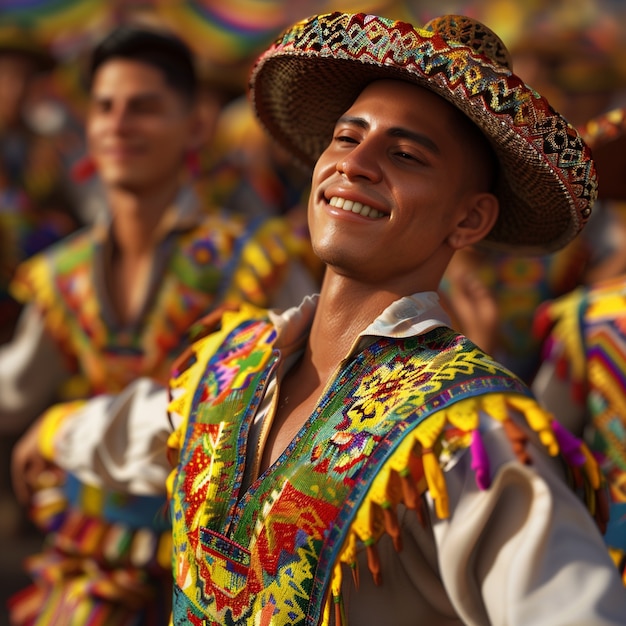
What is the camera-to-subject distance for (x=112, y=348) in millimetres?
3742

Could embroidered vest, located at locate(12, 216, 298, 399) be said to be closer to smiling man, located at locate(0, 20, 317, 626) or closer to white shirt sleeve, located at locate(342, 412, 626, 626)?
smiling man, located at locate(0, 20, 317, 626)

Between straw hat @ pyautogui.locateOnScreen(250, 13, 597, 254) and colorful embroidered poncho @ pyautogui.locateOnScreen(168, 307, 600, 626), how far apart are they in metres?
0.35

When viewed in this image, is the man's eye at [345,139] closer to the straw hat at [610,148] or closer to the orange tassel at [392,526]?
the orange tassel at [392,526]

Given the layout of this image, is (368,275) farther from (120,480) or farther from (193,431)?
(120,480)

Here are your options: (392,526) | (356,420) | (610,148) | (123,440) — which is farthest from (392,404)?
(610,148)

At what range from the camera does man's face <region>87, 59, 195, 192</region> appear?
3844 mm

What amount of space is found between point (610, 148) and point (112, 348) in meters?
1.75

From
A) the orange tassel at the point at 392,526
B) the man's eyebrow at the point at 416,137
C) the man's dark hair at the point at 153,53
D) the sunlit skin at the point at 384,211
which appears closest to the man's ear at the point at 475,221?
the sunlit skin at the point at 384,211

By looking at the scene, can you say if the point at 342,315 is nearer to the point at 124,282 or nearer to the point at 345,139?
the point at 345,139

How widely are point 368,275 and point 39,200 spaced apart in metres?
5.05

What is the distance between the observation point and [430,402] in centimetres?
184

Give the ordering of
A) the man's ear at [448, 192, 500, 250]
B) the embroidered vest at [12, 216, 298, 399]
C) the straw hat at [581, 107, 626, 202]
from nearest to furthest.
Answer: the man's ear at [448, 192, 500, 250] < the straw hat at [581, 107, 626, 202] < the embroidered vest at [12, 216, 298, 399]

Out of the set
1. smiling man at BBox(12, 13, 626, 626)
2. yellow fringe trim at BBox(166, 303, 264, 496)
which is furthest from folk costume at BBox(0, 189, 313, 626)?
smiling man at BBox(12, 13, 626, 626)

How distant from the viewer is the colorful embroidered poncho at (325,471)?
1782 millimetres
